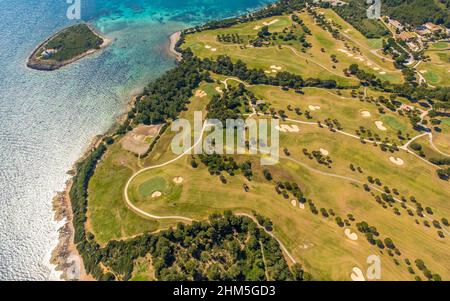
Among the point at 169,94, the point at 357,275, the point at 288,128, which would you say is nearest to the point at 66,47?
the point at 169,94

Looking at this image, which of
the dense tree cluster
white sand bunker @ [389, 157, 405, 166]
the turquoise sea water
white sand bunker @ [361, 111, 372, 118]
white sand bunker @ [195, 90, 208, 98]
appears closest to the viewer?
the turquoise sea water

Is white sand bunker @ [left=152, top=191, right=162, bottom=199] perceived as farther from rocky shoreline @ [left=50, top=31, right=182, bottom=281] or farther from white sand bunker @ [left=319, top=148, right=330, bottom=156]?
→ white sand bunker @ [left=319, top=148, right=330, bottom=156]

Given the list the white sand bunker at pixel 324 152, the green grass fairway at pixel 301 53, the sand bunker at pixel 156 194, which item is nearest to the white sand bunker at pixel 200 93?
the green grass fairway at pixel 301 53

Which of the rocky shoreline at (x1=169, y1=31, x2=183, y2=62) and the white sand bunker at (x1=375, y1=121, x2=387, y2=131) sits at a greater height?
the rocky shoreline at (x1=169, y1=31, x2=183, y2=62)

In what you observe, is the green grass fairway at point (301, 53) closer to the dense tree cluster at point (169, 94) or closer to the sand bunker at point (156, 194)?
the dense tree cluster at point (169, 94)

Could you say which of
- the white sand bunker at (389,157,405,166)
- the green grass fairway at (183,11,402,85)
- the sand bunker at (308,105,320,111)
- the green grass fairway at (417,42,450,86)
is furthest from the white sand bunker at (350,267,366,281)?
the green grass fairway at (417,42,450,86)
